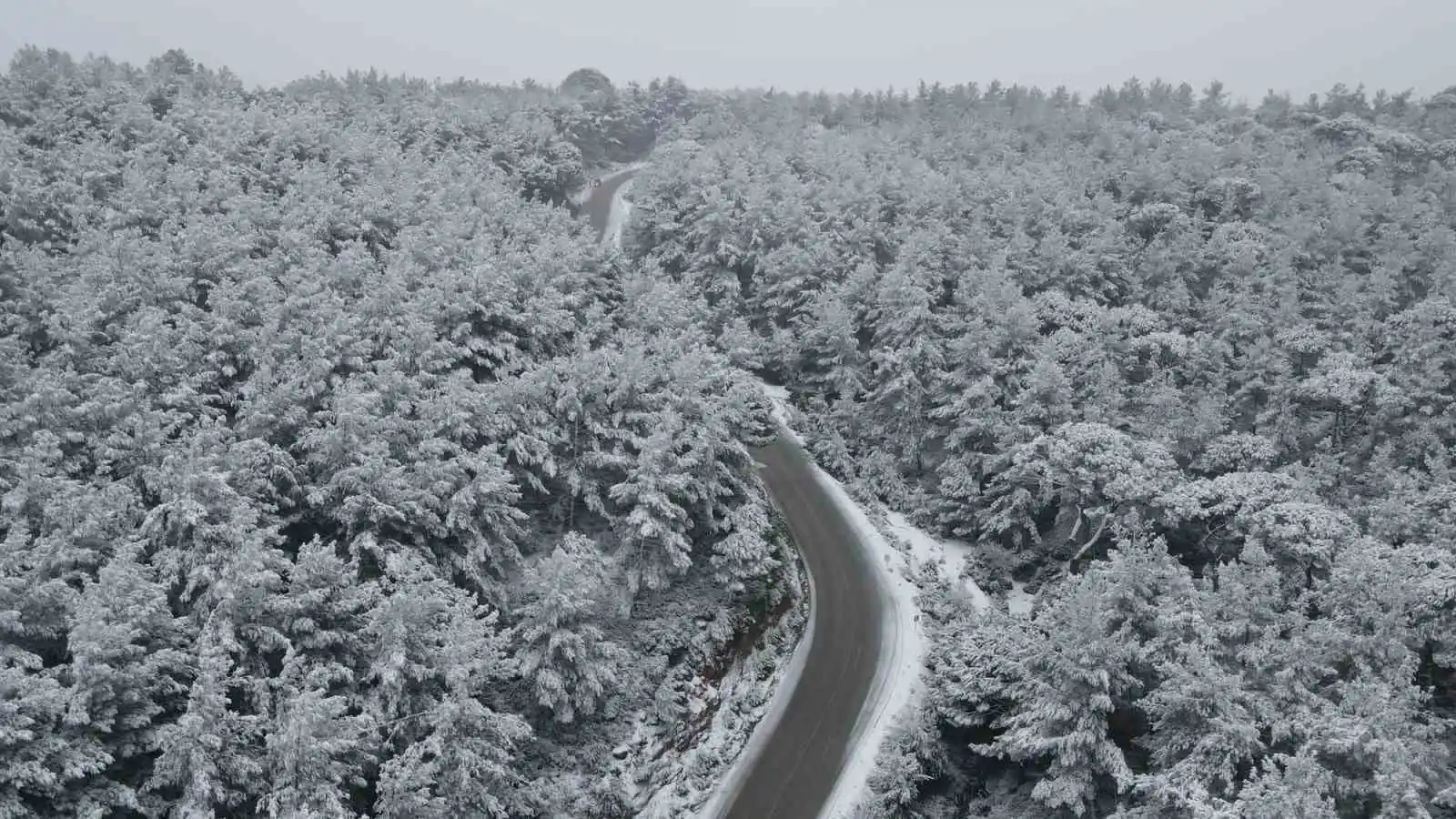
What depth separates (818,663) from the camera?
1193 inches

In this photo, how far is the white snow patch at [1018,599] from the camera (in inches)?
1371

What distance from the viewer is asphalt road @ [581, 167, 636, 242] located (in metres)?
69.6

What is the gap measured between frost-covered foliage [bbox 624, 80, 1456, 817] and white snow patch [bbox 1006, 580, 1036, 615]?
2.91 feet

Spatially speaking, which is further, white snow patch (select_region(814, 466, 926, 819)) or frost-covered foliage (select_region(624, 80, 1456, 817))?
white snow patch (select_region(814, 466, 926, 819))

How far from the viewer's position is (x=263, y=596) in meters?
19.6

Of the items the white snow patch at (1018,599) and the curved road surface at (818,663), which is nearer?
the curved road surface at (818,663)

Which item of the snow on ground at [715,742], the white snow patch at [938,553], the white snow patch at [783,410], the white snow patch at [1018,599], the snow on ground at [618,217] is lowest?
the snow on ground at [715,742]

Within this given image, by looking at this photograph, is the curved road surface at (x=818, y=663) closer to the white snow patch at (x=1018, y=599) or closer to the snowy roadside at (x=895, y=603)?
the snowy roadside at (x=895, y=603)

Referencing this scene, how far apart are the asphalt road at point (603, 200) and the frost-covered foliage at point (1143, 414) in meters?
7.49

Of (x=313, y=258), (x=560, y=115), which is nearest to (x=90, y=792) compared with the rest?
(x=313, y=258)

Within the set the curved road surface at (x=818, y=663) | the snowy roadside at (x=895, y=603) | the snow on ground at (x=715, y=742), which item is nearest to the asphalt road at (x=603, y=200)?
the snowy roadside at (x=895, y=603)

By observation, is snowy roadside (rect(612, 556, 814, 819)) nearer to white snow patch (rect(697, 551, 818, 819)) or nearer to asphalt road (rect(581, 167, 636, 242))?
white snow patch (rect(697, 551, 818, 819))

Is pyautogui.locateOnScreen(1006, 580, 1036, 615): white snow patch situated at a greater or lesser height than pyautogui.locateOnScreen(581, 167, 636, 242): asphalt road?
lesser

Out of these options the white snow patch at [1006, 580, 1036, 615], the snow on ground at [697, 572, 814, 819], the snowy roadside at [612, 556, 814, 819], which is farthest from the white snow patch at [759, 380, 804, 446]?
the snowy roadside at [612, 556, 814, 819]
